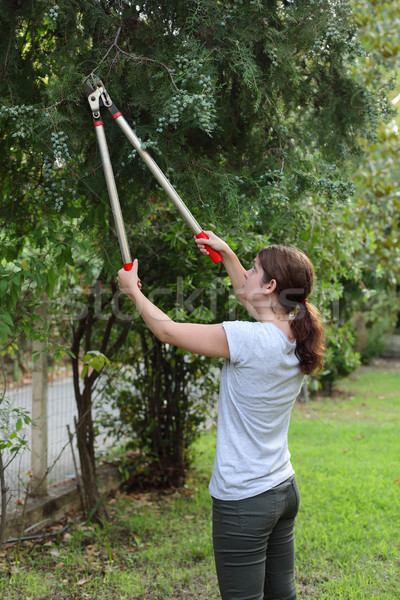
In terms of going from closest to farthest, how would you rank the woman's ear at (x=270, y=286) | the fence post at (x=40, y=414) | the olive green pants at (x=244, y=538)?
the olive green pants at (x=244, y=538)
the woman's ear at (x=270, y=286)
the fence post at (x=40, y=414)

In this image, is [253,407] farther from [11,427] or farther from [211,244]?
[11,427]

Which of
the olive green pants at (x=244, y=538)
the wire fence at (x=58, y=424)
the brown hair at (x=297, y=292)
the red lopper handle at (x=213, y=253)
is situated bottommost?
the wire fence at (x=58, y=424)

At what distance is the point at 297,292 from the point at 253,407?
401mm

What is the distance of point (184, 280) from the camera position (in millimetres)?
3666

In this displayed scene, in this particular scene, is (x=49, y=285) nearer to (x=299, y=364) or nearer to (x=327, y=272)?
(x=299, y=364)

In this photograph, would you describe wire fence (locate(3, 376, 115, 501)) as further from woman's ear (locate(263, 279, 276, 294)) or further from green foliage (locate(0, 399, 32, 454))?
woman's ear (locate(263, 279, 276, 294))

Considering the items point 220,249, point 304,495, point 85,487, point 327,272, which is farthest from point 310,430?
point 220,249

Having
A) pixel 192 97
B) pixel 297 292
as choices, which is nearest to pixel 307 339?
pixel 297 292

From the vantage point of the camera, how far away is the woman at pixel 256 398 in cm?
178

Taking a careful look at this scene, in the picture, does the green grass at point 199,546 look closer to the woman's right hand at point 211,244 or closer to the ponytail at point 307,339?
the ponytail at point 307,339

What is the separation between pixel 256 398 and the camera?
1.83 meters

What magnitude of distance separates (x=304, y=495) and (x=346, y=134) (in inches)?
106

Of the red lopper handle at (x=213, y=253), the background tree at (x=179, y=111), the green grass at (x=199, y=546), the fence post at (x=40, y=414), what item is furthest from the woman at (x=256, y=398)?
the fence post at (x=40, y=414)

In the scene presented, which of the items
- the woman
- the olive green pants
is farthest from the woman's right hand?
the olive green pants
